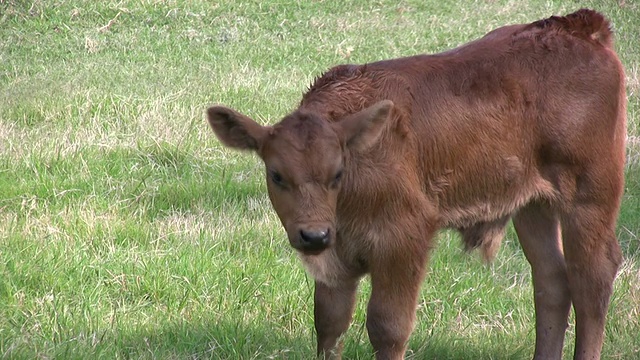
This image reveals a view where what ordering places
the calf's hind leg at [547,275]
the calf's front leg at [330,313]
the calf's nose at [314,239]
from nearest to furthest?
A: the calf's nose at [314,239] < the calf's front leg at [330,313] < the calf's hind leg at [547,275]

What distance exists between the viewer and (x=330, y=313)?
516 cm

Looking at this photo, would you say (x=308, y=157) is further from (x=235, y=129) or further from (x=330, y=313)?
(x=330, y=313)

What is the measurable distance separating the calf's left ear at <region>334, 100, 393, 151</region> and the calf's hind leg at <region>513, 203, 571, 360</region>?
1301 millimetres

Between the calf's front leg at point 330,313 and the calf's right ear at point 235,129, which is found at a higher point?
the calf's right ear at point 235,129

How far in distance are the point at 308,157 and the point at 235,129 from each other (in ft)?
1.37

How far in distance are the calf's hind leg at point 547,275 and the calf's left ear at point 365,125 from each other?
1.30 m

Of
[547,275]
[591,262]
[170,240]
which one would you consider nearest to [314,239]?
[591,262]

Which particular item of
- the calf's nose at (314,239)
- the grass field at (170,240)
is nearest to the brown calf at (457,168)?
the calf's nose at (314,239)

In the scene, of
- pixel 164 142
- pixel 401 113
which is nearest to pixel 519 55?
pixel 401 113

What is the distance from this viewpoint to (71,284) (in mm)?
5848

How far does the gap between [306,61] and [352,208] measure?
840 cm

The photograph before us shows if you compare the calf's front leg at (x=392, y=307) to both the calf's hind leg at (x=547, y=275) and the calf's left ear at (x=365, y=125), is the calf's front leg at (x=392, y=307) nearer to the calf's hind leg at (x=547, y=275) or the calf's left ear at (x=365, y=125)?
the calf's left ear at (x=365, y=125)

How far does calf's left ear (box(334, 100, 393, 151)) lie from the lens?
4617 millimetres

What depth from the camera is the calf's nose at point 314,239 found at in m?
4.43
